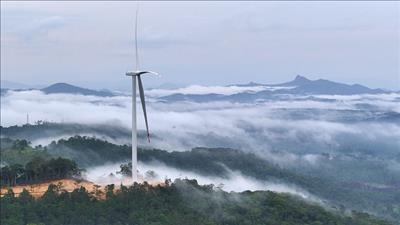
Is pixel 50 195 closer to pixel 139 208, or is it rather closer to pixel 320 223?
pixel 139 208

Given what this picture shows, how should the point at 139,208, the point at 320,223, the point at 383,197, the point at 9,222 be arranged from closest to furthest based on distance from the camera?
the point at 9,222, the point at 139,208, the point at 320,223, the point at 383,197

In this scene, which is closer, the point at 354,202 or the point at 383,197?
the point at 354,202

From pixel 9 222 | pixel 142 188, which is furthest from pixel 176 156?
pixel 9 222

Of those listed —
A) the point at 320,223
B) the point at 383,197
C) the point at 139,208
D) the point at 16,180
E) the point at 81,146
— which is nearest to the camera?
the point at 139,208

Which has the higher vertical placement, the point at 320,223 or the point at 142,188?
the point at 142,188

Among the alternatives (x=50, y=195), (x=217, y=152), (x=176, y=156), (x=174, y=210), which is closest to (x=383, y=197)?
(x=217, y=152)

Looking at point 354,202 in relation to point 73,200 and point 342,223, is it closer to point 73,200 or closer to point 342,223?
point 342,223
